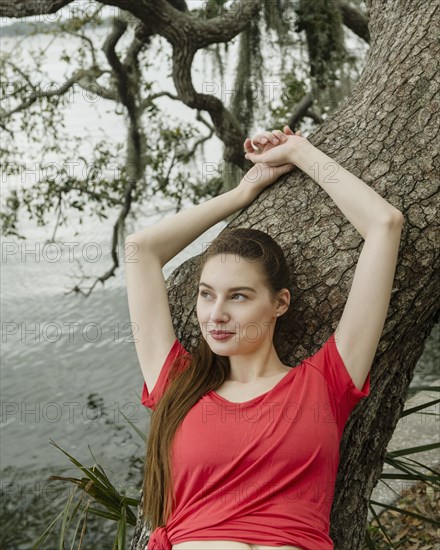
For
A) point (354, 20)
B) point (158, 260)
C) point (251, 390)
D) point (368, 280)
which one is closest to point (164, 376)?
point (251, 390)

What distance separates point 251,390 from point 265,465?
225 mm

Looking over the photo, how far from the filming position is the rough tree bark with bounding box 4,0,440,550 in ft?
7.13

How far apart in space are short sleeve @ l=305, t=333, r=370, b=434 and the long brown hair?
0.20 meters

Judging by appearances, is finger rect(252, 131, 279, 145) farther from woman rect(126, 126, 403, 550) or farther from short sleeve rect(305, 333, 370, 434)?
short sleeve rect(305, 333, 370, 434)

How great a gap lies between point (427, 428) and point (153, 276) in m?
3.22

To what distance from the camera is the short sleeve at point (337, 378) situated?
2.01 metres

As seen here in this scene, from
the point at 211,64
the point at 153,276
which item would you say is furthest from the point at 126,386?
the point at 153,276

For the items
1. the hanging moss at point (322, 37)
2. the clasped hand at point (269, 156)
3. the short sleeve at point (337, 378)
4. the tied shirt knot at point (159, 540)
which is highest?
the hanging moss at point (322, 37)

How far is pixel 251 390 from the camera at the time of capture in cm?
207

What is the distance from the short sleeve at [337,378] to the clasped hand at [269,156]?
0.55m

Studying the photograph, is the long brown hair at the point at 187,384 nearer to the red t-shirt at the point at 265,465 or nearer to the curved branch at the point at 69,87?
the red t-shirt at the point at 265,465

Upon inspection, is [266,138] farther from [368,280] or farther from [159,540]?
[159,540]

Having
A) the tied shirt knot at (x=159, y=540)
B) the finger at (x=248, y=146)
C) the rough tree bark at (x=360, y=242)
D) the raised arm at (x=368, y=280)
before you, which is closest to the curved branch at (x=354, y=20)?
the rough tree bark at (x=360, y=242)

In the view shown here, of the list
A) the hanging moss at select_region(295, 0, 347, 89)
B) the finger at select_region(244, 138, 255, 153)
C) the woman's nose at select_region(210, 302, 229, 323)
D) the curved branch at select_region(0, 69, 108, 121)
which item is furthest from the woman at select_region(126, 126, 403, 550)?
the curved branch at select_region(0, 69, 108, 121)
